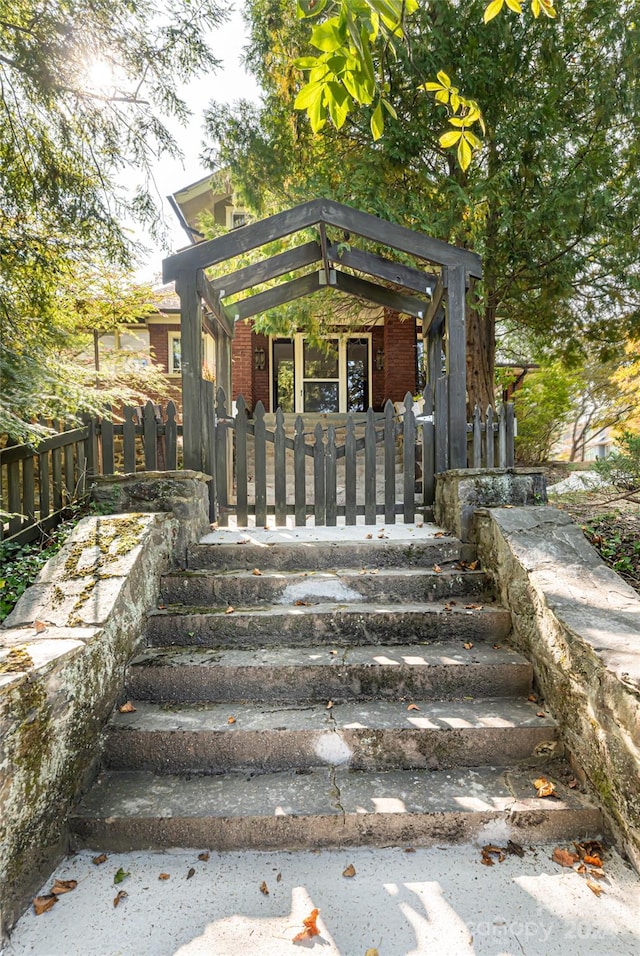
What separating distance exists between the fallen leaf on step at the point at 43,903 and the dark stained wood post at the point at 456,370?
3596mm

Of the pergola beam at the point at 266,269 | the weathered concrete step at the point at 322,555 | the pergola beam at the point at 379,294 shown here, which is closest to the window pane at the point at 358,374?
the pergola beam at the point at 379,294

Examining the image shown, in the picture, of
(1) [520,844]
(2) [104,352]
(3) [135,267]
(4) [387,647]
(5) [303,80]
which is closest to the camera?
(1) [520,844]

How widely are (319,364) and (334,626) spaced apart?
11.0 meters

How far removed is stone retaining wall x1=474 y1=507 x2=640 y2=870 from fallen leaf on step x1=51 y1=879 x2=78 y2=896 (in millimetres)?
1934

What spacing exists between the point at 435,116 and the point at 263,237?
3.22 metres

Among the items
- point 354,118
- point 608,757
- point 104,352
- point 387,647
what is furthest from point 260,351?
point 608,757

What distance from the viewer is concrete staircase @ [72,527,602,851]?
71.4 inches

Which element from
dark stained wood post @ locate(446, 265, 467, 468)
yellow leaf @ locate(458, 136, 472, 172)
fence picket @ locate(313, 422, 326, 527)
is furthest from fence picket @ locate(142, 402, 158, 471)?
yellow leaf @ locate(458, 136, 472, 172)

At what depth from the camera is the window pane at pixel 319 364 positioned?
12953mm

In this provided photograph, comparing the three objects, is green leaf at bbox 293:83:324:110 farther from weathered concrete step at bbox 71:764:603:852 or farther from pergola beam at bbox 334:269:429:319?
pergola beam at bbox 334:269:429:319

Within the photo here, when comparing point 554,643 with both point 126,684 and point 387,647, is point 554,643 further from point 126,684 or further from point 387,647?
point 126,684

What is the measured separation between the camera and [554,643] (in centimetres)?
224

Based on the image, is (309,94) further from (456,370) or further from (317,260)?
(317,260)

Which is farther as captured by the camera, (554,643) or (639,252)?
(639,252)
